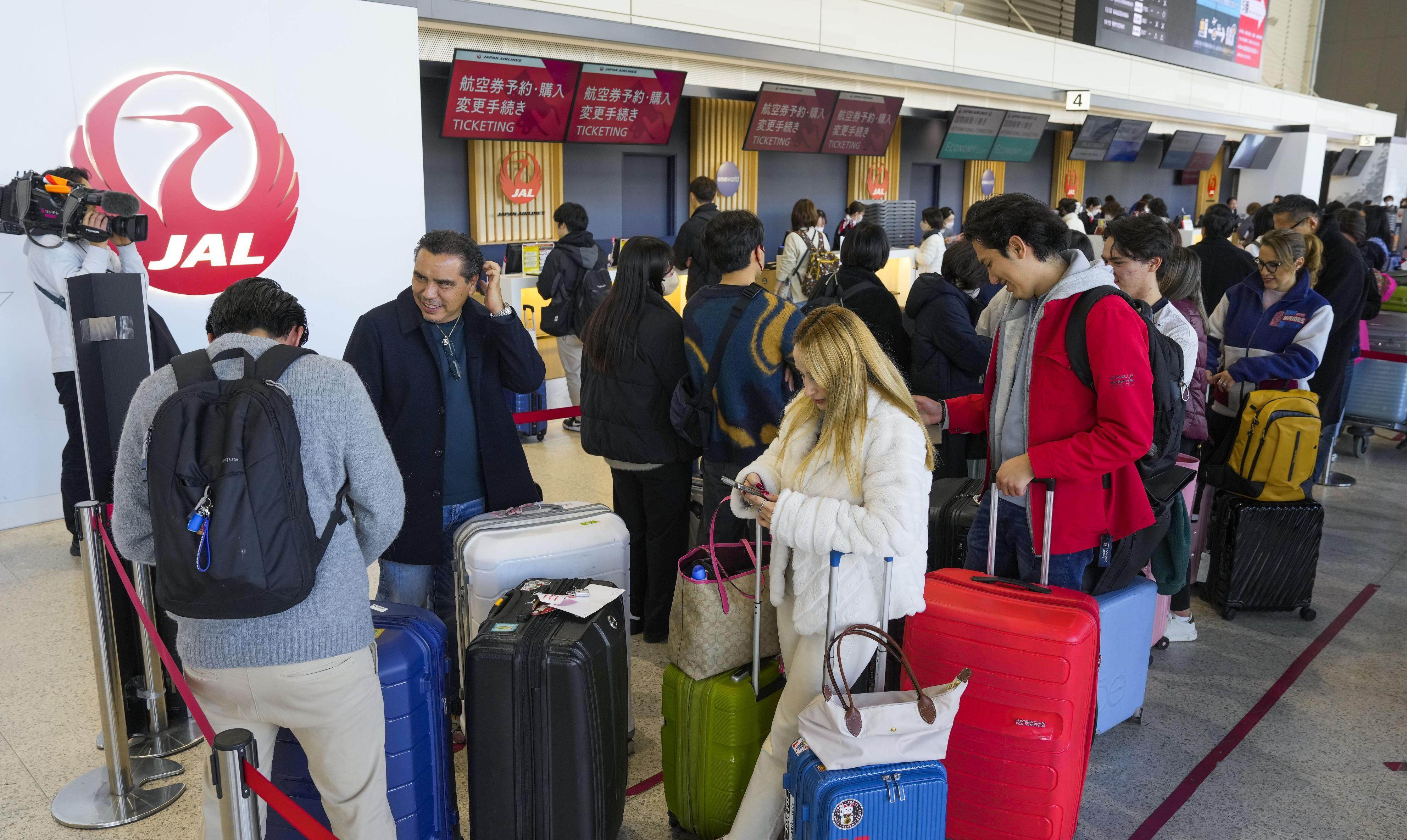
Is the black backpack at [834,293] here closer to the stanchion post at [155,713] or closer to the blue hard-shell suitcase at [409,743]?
the blue hard-shell suitcase at [409,743]

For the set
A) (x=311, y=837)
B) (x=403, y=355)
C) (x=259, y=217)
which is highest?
(x=259, y=217)

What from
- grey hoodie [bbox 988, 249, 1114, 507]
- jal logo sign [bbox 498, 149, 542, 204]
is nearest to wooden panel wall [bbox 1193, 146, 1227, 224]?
jal logo sign [bbox 498, 149, 542, 204]

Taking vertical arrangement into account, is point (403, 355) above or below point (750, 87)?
below

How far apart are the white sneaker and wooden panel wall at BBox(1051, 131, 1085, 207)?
14.1m

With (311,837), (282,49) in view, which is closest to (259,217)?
(282,49)

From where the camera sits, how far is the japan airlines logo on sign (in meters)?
4.95

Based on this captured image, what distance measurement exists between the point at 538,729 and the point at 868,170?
12199 mm

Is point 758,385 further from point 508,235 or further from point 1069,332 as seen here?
point 508,235

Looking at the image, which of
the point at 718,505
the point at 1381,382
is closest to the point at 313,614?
the point at 718,505

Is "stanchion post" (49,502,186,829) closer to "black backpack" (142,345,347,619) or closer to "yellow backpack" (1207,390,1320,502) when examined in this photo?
"black backpack" (142,345,347,619)

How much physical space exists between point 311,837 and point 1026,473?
180 cm

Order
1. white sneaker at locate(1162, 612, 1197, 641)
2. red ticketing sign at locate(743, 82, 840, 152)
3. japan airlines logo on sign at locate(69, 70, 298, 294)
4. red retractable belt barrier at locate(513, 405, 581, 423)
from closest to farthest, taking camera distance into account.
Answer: white sneaker at locate(1162, 612, 1197, 641), red retractable belt barrier at locate(513, 405, 581, 423), japan airlines logo on sign at locate(69, 70, 298, 294), red ticketing sign at locate(743, 82, 840, 152)

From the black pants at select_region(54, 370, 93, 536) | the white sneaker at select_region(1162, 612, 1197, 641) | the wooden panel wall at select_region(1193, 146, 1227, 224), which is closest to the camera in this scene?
the white sneaker at select_region(1162, 612, 1197, 641)

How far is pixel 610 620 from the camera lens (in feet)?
7.81
